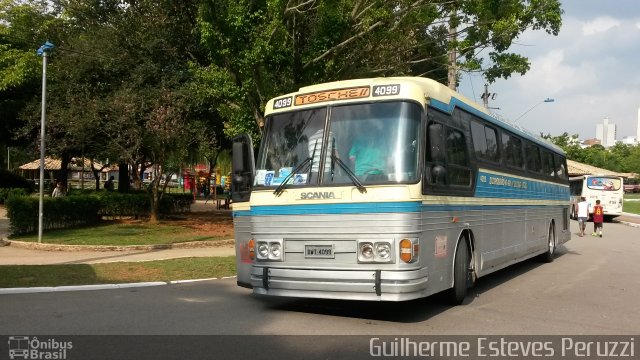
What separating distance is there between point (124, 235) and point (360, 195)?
13.1 metres

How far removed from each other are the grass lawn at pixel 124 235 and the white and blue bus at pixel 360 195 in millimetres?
8933

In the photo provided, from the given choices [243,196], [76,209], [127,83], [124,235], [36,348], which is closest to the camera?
[36,348]

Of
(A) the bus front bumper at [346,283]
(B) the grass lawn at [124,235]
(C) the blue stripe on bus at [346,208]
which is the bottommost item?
(B) the grass lawn at [124,235]

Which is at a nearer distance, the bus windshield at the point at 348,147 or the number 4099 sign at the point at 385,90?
the bus windshield at the point at 348,147

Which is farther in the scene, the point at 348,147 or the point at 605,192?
the point at 605,192

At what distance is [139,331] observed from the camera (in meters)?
6.69

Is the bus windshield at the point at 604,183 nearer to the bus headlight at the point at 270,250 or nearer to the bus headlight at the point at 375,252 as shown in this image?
the bus headlight at the point at 375,252

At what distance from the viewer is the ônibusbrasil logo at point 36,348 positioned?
5.70 m

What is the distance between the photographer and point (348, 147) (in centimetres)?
732

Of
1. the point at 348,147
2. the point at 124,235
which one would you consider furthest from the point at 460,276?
the point at 124,235

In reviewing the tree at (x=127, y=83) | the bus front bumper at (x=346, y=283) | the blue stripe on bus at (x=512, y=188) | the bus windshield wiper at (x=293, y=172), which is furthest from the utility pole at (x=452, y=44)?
the bus front bumper at (x=346, y=283)

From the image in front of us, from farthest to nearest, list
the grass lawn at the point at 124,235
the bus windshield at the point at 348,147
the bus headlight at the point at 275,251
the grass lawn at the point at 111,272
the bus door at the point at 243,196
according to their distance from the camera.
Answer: the grass lawn at the point at 124,235 → the grass lawn at the point at 111,272 → the bus door at the point at 243,196 → the bus headlight at the point at 275,251 → the bus windshield at the point at 348,147

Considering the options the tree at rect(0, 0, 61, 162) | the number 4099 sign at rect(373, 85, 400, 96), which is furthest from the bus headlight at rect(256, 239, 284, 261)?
the tree at rect(0, 0, 61, 162)

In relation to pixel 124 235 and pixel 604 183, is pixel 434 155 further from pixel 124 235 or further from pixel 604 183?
A: pixel 604 183
